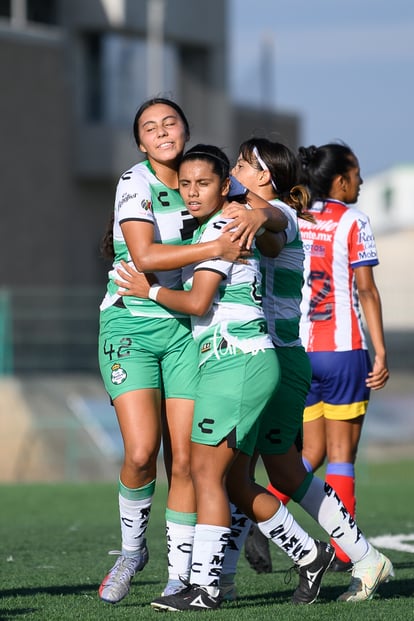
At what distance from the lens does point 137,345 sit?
563cm

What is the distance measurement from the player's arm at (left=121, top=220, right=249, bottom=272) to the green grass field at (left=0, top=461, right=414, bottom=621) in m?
1.45

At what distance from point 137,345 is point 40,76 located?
24.1 m

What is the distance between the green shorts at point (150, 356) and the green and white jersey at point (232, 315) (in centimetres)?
29

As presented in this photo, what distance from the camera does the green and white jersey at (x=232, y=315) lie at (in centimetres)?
526

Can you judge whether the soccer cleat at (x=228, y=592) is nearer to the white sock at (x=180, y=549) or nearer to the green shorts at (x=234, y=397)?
the white sock at (x=180, y=549)

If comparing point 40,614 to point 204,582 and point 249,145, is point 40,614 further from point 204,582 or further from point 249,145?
point 249,145

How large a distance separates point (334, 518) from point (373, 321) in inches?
58.8

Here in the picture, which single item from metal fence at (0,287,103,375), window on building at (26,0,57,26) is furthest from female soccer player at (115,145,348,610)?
window on building at (26,0,57,26)

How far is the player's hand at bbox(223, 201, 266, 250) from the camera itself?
5.23 m

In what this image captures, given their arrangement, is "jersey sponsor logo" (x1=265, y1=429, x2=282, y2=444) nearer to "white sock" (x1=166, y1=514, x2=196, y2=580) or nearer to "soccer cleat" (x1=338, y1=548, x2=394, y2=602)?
"white sock" (x1=166, y1=514, x2=196, y2=580)

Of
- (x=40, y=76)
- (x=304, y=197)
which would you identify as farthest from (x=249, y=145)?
(x=40, y=76)

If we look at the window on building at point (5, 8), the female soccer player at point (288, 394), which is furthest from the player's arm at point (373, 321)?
the window on building at point (5, 8)

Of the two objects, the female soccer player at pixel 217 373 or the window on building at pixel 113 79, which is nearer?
the female soccer player at pixel 217 373

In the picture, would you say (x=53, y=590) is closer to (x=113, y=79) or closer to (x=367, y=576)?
(x=367, y=576)
